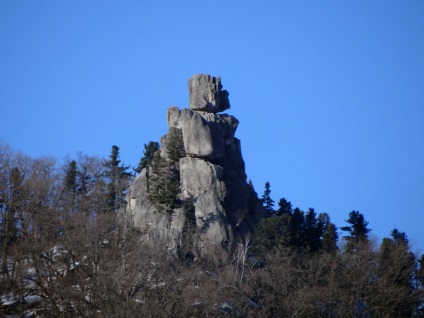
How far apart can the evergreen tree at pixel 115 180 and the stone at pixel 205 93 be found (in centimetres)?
934

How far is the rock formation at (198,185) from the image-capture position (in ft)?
263

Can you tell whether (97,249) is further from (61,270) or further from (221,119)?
(221,119)

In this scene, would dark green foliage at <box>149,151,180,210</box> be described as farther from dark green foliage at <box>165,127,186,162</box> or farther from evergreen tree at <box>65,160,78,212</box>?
evergreen tree at <box>65,160,78,212</box>

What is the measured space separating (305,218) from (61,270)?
3067cm

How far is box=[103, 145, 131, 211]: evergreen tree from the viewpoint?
288 ft

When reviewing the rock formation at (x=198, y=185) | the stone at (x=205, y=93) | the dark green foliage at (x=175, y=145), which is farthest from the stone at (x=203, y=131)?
the stone at (x=205, y=93)

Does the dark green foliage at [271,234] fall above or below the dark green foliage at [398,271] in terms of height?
above

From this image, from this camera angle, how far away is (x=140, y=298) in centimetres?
5784

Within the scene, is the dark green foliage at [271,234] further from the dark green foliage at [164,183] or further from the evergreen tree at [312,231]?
the dark green foliage at [164,183]

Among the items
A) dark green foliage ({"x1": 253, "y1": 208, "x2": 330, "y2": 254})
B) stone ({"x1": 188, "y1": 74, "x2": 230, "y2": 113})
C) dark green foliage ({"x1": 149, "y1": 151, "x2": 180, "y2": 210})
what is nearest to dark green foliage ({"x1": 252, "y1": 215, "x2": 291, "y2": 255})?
dark green foliage ({"x1": 253, "y1": 208, "x2": 330, "y2": 254})

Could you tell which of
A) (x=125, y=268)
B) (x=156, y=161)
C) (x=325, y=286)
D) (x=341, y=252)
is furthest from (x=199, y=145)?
(x=125, y=268)

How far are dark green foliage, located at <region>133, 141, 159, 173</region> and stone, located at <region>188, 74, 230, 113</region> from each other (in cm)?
569

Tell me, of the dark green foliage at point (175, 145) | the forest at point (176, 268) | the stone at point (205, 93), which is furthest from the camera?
the stone at point (205, 93)

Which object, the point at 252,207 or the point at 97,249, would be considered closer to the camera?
the point at 97,249
